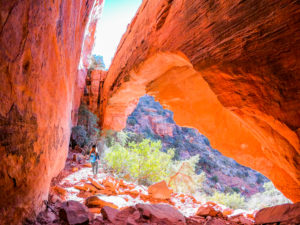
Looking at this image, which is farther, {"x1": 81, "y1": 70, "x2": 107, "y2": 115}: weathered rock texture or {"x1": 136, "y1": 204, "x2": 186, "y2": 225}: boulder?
{"x1": 81, "y1": 70, "x2": 107, "y2": 115}: weathered rock texture

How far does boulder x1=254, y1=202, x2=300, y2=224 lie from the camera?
1.44m

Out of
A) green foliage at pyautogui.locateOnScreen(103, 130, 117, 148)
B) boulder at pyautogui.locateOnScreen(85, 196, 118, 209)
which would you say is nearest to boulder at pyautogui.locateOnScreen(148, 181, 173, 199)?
boulder at pyautogui.locateOnScreen(85, 196, 118, 209)

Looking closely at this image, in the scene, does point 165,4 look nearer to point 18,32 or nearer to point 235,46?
point 235,46

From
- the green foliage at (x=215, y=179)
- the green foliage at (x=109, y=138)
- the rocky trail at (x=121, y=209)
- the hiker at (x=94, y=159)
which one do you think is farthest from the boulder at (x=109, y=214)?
the green foliage at (x=215, y=179)

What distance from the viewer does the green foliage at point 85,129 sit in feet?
29.4

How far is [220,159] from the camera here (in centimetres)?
2230

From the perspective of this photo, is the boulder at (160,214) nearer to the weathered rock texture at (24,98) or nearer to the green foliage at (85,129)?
the weathered rock texture at (24,98)

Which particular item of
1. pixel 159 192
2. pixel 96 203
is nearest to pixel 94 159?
pixel 159 192

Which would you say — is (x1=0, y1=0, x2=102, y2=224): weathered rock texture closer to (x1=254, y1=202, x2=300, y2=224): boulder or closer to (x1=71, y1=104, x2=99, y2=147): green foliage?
(x1=254, y1=202, x2=300, y2=224): boulder

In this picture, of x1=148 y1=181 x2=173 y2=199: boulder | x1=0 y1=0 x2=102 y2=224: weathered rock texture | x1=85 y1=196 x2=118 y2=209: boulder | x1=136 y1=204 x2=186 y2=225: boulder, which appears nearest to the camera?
x1=0 y1=0 x2=102 y2=224: weathered rock texture

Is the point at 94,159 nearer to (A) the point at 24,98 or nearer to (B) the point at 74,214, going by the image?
(B) the point at 74,214

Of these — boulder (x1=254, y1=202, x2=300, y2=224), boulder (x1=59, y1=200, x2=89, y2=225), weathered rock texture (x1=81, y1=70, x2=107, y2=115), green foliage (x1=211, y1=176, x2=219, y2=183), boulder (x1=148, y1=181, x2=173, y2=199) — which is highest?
weathered rock texture (x1=81, y1=70, x2=107, y2=115)

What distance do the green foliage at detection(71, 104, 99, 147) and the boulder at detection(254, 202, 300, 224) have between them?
8373 millimetres

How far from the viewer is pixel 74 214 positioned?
170 cm
